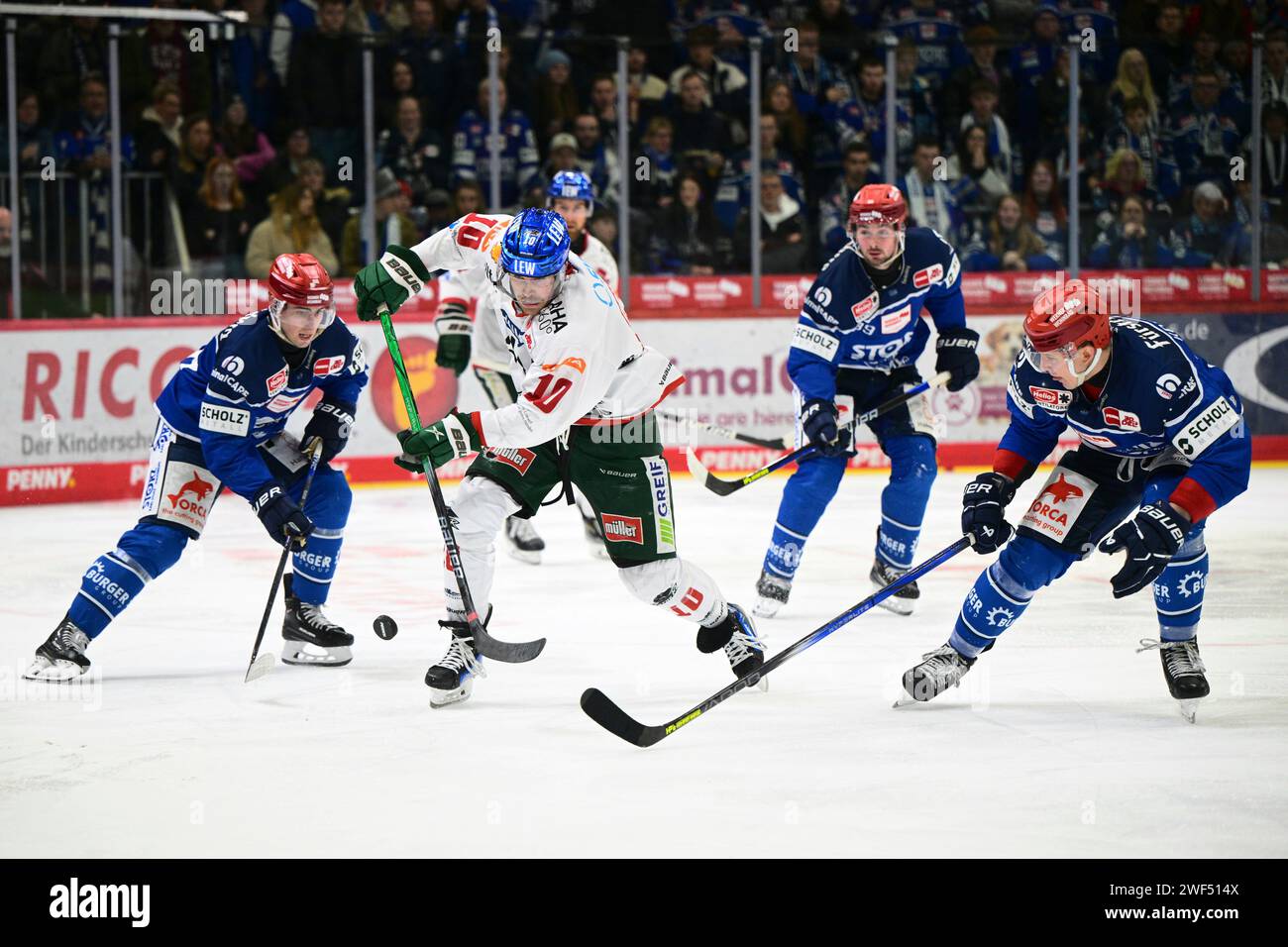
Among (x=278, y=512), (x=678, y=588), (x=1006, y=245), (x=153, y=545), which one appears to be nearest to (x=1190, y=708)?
(x=678, y=588)

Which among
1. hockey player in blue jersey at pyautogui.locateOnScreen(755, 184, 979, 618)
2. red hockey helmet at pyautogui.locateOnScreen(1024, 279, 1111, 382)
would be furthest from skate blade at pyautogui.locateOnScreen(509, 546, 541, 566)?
red hockey helmet at pyautogui.locateOnScreen(1024, 279, 1111, 382)

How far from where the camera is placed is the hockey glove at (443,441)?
398 cm

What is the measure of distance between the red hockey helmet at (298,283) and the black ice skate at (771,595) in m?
1.86

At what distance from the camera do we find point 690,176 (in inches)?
358

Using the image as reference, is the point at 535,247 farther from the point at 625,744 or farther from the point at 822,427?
the point at 822,427

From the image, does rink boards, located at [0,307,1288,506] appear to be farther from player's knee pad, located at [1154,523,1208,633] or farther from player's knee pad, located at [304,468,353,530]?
player's knee pad, located at [1154,523,1208,633]

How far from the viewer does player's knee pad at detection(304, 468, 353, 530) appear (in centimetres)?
A: 487

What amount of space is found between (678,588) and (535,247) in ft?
3.16

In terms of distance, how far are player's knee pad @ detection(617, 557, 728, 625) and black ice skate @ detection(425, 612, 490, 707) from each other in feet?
1.48

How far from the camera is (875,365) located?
5.71 metres

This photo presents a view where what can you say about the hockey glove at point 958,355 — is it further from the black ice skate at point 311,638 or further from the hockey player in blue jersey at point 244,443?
the black ice skate at point 311,638

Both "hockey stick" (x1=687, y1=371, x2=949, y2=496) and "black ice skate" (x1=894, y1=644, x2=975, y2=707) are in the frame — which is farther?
"hockey stick" (x1=687, y1=371, x2=949, y2=496)
